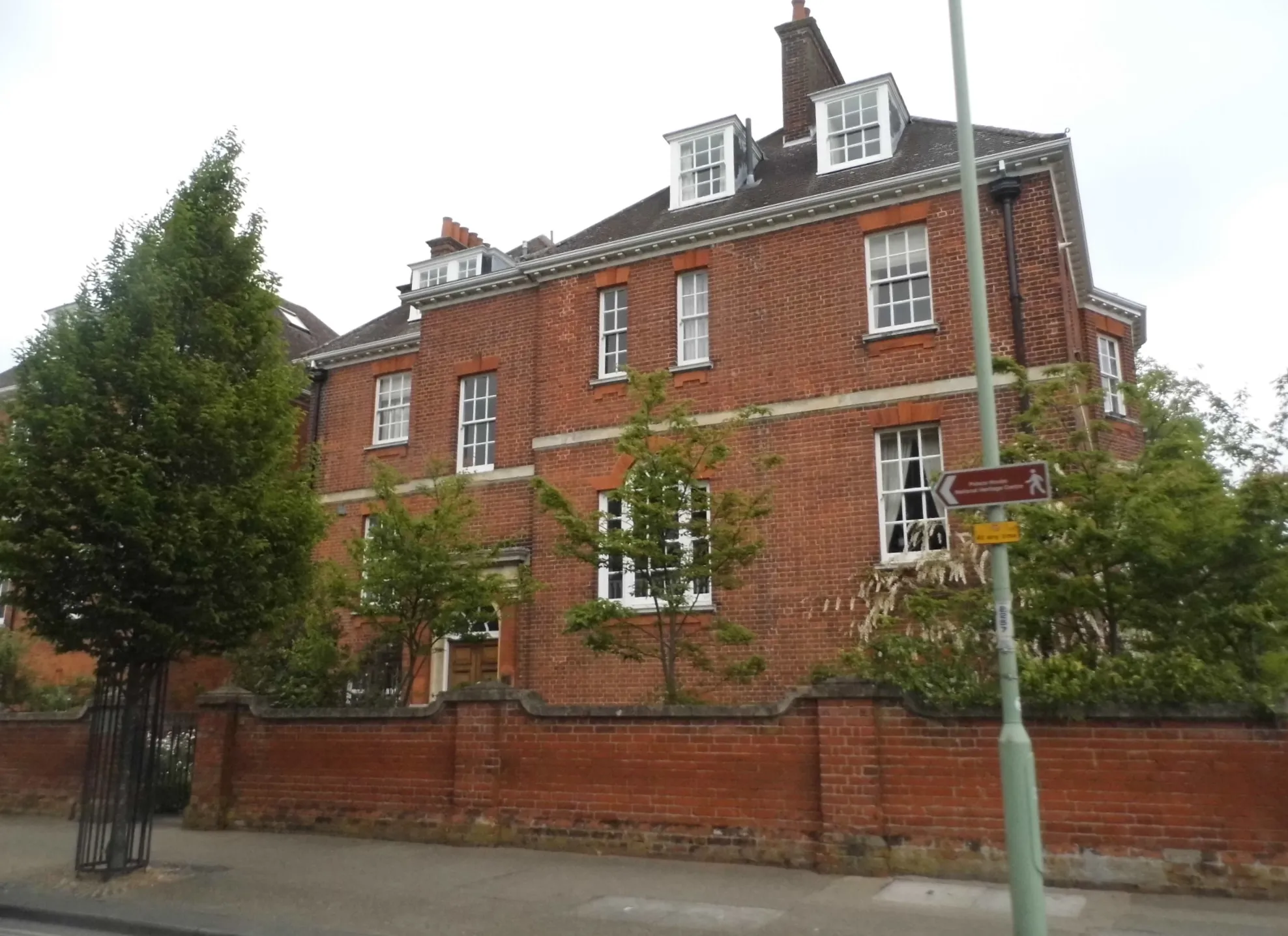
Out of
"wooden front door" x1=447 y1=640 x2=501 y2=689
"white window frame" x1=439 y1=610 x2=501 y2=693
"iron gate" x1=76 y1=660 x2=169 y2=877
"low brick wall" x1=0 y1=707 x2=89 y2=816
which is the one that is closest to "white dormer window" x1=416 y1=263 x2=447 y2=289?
"white window frame" x1=439 y1=610 x2=501 y2=693

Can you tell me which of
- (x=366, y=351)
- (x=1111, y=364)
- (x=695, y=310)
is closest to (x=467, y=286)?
(x=366, y=351)

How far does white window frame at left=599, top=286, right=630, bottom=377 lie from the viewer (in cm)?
1711

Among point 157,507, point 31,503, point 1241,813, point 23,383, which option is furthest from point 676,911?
point 23,383

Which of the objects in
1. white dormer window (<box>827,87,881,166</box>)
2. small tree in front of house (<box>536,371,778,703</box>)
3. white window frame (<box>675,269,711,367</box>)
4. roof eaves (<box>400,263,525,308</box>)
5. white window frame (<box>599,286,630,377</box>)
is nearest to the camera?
small tree in front of house (<box>536,371,778,703</box>)

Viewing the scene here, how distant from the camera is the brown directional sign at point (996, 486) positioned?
654cm

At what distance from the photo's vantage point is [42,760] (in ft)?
47.5

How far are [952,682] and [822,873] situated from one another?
2043mm

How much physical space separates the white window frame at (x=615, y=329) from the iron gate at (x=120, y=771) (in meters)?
8.89

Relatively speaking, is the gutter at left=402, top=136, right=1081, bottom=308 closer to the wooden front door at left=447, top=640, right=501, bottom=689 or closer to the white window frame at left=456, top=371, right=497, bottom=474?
the white window frame at left=456, top=371, right=497, bottom=474

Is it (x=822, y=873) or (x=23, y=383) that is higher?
(x=23, y=383)

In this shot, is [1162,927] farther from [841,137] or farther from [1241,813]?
[841,137]

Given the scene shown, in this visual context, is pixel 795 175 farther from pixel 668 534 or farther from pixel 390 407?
pixel 390 407

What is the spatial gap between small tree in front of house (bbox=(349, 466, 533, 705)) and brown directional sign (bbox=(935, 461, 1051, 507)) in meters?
8.48

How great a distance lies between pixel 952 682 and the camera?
359 inches
